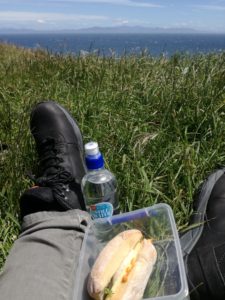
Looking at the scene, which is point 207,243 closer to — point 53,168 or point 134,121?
point 53,168

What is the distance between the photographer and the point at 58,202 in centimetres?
212

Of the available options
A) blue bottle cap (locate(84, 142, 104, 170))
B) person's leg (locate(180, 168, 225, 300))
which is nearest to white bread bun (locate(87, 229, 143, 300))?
person's leg (locate(180, 168, 225, 300))

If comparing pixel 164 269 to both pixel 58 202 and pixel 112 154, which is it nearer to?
pixel 58 202

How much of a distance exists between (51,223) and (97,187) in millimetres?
466

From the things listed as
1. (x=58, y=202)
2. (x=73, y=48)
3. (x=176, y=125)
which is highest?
(x=73, y=48)

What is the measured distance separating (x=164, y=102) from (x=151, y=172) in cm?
73

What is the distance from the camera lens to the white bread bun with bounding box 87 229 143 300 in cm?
148

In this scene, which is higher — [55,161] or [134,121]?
[134,121]

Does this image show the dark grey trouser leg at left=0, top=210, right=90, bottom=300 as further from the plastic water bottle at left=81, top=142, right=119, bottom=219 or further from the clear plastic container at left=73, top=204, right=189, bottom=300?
the plastic water bottle at left=81, top=142, right=119, bottom=219

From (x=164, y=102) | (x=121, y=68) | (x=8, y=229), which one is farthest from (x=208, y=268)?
(x=121, y=68)

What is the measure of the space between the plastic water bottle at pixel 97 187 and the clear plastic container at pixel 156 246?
0.27m

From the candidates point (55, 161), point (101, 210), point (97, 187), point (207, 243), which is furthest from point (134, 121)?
point (207, 243)

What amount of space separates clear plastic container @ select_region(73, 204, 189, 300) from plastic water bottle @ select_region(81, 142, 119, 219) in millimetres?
266

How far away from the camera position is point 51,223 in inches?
73.2
